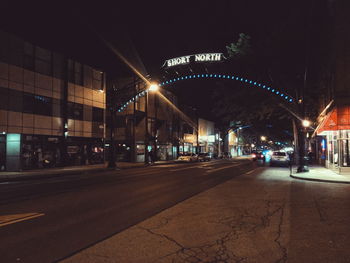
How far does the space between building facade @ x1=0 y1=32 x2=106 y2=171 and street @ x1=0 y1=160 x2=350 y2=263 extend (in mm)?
16283

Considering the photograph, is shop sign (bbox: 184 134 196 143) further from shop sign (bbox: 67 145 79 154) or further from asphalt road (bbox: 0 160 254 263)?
asphalt road (bbox: 0 160 254 263)

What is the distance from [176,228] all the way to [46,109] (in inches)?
988

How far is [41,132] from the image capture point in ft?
92.2

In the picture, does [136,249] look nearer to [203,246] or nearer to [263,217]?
[203,246]

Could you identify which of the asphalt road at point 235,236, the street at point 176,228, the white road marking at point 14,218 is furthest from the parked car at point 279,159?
the white road marking at point 14,218

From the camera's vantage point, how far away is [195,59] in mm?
48219

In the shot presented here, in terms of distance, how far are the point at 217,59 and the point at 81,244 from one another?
43012 mm

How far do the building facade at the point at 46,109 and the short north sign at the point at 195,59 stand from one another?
50.8 ft

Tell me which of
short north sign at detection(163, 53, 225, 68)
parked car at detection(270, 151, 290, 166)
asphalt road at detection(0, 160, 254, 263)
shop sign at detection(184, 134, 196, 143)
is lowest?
asphalt road at detection(0, 160, 254, 263)

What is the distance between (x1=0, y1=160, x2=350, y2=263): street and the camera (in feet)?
17.4

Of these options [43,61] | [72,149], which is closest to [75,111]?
[72,149]

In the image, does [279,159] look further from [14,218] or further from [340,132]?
[14,218]

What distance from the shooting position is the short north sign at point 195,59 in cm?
4603

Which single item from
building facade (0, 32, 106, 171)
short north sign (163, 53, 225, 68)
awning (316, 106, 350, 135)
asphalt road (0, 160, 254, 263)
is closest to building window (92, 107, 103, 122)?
building facade (0, 32, 106, 171)
